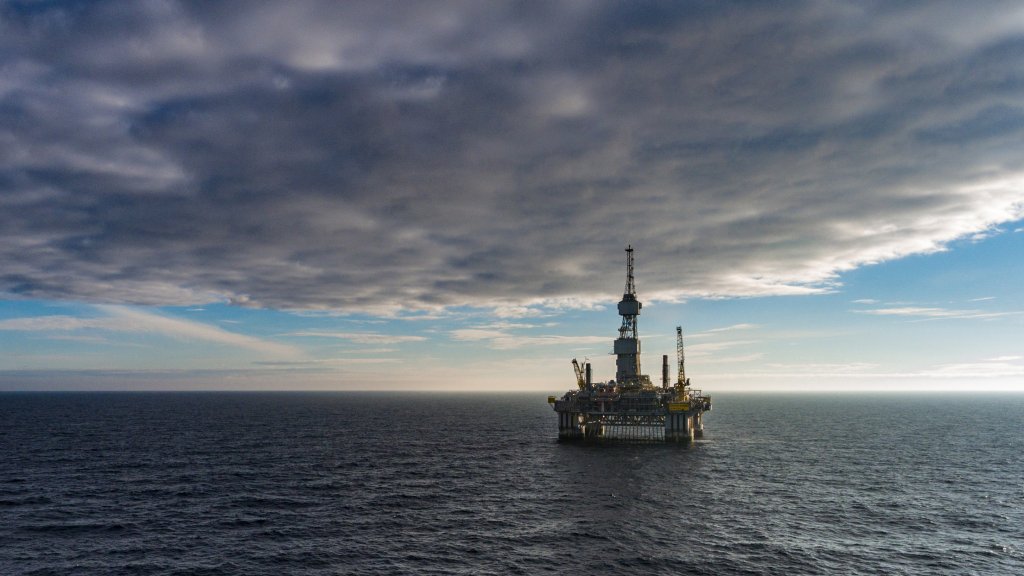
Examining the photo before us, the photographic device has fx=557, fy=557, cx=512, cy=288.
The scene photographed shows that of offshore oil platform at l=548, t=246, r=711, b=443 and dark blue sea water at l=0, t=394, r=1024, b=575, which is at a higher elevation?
offshore oil platform at l=548, t=246, r=711, b=443

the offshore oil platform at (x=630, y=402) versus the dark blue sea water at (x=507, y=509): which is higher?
the offshore oil platform at (x=630, y=402)

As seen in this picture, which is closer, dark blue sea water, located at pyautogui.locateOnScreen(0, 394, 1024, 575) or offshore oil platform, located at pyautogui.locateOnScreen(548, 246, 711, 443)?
dark blue sea water, located at pyautogui.locateOnScreen(0, 394, 1024, 575)

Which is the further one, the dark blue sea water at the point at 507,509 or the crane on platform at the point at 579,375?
the crane on platform at the point at 579,375

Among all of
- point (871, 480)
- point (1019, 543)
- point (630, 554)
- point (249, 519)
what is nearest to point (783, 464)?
point (871, 480)

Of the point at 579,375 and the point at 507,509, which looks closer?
the point at 507,509
